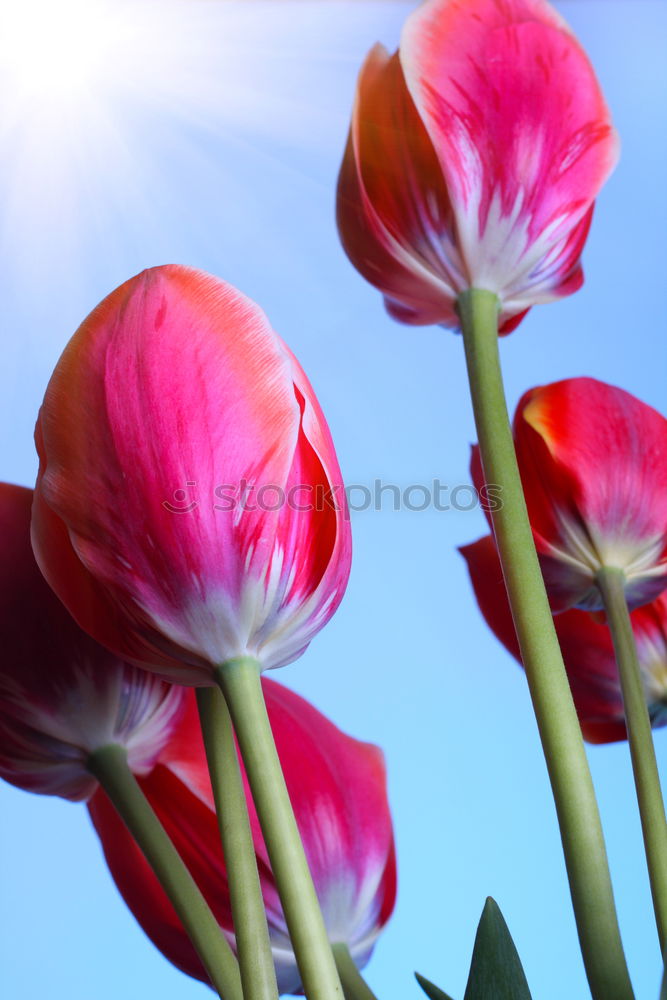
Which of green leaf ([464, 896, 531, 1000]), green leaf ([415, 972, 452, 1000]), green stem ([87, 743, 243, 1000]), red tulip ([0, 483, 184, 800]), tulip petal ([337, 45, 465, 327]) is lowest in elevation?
green leaf ([415, 972, 452, 1000])

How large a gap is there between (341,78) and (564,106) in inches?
21.1

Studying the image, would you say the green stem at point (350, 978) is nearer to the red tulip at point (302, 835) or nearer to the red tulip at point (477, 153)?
the red tulip at point (302, 835)

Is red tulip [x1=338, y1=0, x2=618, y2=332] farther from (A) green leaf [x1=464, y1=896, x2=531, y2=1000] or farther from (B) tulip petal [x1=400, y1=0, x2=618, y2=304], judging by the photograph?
(A) green leaf [x1=464, y1=896, x2=531, y2=1000]

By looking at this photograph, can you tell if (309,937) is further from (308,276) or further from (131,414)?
(308,276)

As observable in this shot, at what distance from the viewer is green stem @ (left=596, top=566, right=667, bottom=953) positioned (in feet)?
0.51

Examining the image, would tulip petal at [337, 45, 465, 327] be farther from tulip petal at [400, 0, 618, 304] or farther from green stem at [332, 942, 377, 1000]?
green stem at [332, 942, 377, 1000]

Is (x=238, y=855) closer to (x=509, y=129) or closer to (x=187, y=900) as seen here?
(x=187, y=900)

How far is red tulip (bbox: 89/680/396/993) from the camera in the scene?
0.59ft

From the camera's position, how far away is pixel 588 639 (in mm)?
220

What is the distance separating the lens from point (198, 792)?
A: 0.59 feet

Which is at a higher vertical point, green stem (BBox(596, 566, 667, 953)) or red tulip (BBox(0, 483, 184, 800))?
red tulip (BBox(0, 483, 184, 800))

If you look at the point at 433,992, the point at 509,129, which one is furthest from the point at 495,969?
the point at 509,129

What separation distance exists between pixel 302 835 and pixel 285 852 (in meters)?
0.06

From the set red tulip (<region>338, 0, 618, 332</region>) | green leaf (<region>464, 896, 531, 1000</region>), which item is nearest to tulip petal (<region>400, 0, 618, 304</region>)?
red tulip (<region>338, 0, 618, 332</region>)
